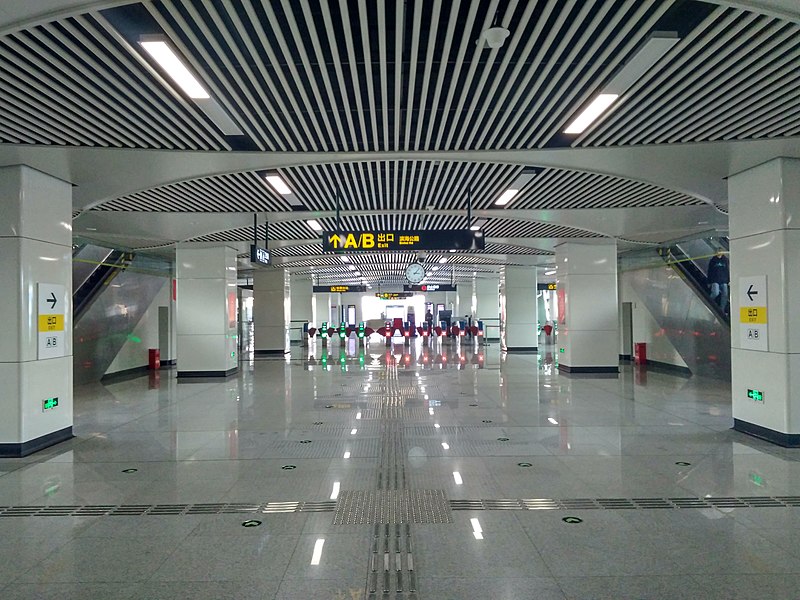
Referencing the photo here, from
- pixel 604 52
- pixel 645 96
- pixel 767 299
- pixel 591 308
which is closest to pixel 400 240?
pixel 645 96

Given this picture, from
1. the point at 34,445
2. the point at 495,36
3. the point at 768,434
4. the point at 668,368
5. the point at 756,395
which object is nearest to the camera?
the point at 495,36

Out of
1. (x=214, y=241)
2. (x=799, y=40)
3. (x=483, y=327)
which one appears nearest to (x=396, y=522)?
(x=799, y=40)

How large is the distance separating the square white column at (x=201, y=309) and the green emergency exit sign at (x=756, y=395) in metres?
12.5

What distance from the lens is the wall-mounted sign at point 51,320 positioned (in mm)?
7434

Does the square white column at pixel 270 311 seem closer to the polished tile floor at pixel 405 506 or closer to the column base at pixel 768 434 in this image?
the polished tile floor at pixel 405 506

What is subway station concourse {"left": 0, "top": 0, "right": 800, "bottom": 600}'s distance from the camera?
150 inches

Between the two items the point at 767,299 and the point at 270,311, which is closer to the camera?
the point at 767,299

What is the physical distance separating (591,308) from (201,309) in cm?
1100

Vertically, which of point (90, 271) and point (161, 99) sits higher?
→ point (161, 99)

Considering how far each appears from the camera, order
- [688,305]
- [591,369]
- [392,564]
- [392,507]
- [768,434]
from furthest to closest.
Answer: [688,305], [591,369], [768,434], [392,507], [392,564]

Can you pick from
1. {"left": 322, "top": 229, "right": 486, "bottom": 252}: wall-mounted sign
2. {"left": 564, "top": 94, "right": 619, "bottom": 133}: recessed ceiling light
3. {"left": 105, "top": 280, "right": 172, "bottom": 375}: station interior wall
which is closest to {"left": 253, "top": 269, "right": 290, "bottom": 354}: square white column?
{"left": 105, "top": 280, "right": 172, "bottom": 375}: station interior wall

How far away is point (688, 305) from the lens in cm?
1585

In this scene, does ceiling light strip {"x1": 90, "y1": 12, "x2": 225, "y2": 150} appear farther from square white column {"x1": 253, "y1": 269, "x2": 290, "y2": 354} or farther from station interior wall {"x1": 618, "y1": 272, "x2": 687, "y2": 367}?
square white column {"x1": 253, "y1": 269, "x2": 290, "y2": 354}

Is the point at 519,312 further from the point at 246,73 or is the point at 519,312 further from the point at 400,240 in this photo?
the point at 246,73
